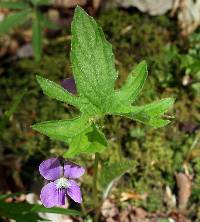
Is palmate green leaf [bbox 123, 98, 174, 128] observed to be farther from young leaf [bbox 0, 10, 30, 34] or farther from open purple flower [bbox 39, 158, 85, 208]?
young leaf [bbox 0, 10, 30, 34]

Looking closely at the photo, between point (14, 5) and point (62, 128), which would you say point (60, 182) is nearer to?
point (62, 128)

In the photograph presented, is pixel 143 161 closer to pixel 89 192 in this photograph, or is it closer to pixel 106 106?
pixel 89 192

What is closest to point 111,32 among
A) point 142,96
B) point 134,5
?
point 134,5

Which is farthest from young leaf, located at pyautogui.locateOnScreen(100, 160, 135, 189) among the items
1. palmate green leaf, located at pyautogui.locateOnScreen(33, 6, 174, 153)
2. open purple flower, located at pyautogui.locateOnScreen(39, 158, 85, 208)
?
palmate green leaf, located at pyautogui.locateOnScreen(33, 6, 174, 153)

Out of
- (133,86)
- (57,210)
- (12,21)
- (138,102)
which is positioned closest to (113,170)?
(57,210)

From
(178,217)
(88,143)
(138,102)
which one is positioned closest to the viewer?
(88,143)

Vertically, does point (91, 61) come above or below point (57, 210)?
above

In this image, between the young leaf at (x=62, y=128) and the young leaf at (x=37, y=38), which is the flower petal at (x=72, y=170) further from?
the young leaf at (x=37, y=38)

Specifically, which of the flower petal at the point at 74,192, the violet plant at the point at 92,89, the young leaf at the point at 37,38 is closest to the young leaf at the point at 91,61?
the violet plant at the point at 92,89
